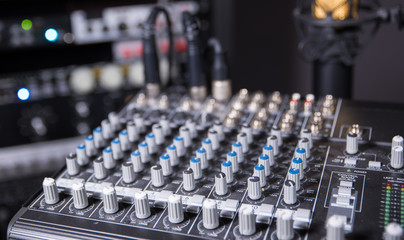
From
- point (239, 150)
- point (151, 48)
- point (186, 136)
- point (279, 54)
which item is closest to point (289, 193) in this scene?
point (239, 150)

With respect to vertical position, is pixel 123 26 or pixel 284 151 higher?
pixel 123 26

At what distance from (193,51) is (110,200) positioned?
2.05 feet

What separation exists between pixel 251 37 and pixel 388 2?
66 cm

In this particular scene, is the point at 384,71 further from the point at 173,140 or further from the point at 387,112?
the point at 173,140

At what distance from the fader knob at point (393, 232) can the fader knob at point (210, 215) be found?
294 mm

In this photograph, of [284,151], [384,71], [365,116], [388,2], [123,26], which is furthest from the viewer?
[384,71]

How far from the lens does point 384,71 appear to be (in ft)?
7.64

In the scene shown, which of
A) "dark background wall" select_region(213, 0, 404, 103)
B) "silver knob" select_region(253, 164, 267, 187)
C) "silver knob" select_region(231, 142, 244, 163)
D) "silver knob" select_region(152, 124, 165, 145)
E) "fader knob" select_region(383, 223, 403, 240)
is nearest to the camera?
"fader knob" select_region(383, 223, 403, 240)

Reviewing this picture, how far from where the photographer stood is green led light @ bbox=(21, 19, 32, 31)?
5.80 feet

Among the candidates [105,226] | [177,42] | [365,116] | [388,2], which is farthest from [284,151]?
[388,2]

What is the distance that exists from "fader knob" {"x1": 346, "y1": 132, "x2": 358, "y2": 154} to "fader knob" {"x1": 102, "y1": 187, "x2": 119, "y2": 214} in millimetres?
529

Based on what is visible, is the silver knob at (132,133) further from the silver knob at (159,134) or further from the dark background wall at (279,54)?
the dark background wall at (279,54)

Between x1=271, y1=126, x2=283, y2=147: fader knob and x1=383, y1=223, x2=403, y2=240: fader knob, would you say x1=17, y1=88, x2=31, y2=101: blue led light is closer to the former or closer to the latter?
x1=271, y1=126, x2=283, y2=147: fader knob

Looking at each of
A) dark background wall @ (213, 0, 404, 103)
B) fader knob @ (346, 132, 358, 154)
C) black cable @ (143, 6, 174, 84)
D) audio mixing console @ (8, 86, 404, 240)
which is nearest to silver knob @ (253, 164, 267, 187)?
audio mixing console @ (8, 86, 404, 240)
